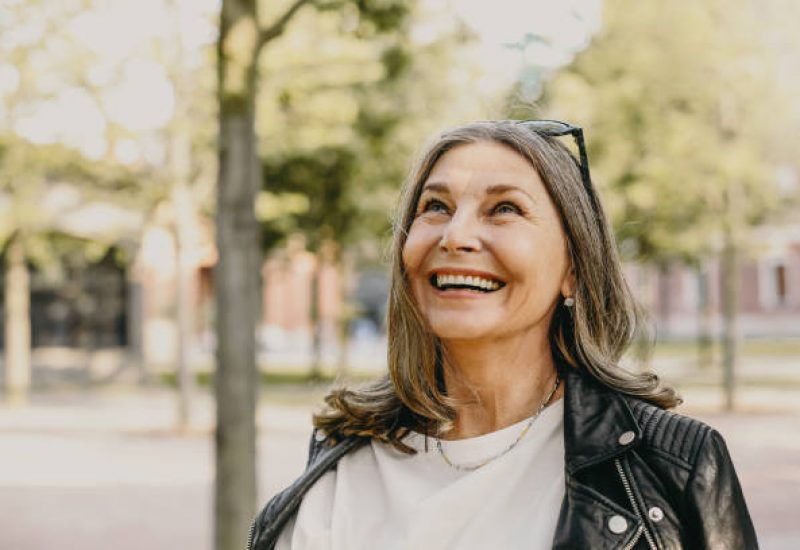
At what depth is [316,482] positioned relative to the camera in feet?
6.59

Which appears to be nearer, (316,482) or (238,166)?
(316,482)

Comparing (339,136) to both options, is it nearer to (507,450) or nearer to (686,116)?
(686,116)

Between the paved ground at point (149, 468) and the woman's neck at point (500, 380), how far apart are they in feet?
19.5

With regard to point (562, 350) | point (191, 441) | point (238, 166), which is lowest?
point (191, 441)

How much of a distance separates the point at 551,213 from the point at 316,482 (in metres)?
0.69

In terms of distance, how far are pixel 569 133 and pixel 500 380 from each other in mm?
488

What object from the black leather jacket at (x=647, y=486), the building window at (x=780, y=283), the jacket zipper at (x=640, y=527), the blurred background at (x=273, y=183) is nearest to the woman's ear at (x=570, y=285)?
the black leather jacket at (x=647, y=486)

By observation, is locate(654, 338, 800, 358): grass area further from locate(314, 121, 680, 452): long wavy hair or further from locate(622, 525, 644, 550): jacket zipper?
locate(622, 525, 644, 550): jacket zipper

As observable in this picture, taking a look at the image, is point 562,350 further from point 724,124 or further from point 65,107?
point 724,124

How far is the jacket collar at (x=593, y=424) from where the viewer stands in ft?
5.61

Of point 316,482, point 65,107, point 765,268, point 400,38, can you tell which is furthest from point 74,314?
point 765,268

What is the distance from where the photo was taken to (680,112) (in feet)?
51.6

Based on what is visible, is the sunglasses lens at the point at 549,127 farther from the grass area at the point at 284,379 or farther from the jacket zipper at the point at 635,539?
the grass area at the point at 284,379

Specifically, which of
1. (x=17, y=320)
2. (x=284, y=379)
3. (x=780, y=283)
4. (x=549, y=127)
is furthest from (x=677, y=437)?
(x=780, y=283)
